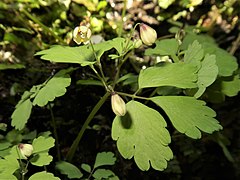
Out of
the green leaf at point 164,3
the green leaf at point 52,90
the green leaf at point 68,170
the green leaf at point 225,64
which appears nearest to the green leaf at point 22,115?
the green leaf at point 52,90

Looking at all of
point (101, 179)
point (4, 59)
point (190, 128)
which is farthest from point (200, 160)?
point (4, 59)

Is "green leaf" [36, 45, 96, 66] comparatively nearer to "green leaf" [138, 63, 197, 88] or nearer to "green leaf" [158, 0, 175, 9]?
"green leaf" [138, 63, 197, 88]

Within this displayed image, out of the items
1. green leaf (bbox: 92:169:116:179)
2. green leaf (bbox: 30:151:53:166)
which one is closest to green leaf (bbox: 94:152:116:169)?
green leaf (bbox: 92:169:116:179)

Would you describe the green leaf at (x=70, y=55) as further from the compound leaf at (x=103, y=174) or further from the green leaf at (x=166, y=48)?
the compound leaf at (x=103, y=174)

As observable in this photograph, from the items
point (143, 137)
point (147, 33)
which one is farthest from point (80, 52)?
point (143, 137)

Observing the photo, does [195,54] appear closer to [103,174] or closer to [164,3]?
[103,174]

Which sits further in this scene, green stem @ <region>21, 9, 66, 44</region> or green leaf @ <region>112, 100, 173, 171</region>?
green stem @ <region>21, 9, 66, 44</region>
